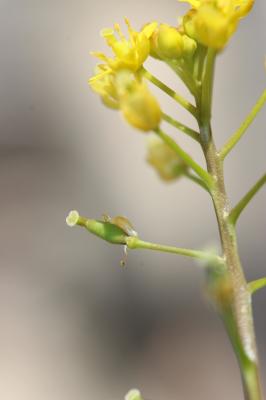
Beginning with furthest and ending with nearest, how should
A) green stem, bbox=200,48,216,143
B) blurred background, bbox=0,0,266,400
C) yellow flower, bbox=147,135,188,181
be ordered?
blurred background, bbox=0,0,266,400 → green stem, bbox=200,48,216,143 → yellow flower, bbox=147,135,188,181

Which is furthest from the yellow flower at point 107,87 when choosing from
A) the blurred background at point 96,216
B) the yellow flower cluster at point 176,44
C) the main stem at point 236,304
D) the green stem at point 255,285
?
the blurred background at point 96,216

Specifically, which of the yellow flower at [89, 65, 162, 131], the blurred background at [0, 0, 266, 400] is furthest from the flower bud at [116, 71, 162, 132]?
the blurred background at [0, 0, 266, 400]

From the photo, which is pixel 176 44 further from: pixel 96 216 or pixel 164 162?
pixel 96 216

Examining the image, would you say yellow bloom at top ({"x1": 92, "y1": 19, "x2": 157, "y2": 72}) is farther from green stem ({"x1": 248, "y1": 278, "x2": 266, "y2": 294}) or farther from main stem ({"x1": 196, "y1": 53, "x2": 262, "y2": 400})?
green stem ({"x1": 248, "y1": 278, "x2": 266, "y2": 294})

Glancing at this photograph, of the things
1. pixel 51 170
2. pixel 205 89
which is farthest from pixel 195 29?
pixel 51 170

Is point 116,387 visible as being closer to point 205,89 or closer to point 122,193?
point 122,193

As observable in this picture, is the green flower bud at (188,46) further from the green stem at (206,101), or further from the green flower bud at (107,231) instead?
the green flower bud at (107,231)
